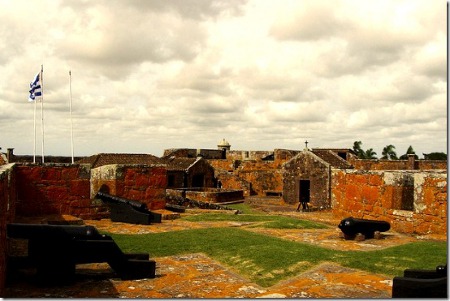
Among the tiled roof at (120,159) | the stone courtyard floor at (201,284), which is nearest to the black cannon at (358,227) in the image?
the stone courtyard floor at (201,284)

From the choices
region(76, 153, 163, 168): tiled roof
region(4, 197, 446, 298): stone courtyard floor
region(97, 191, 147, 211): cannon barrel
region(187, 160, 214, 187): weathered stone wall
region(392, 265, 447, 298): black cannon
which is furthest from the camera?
region(187, 160, 214, 187): weathered stone wall

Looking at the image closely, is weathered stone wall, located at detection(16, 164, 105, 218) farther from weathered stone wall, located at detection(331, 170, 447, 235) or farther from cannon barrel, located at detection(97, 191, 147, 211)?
weathered stone wall, located at detection(331, 170, 447, 235)

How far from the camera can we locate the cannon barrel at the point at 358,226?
9.64 meters

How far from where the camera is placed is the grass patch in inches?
264

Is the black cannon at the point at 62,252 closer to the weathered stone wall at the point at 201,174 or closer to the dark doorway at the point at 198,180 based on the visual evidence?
the weathered stone wall at the point at 201,174

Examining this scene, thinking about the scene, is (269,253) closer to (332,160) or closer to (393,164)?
(332,160)

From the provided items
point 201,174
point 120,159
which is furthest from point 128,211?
point 120,159

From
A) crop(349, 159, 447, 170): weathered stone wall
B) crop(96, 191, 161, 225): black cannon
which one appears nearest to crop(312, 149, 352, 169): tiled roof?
crop(349, 159, 447, 170): weathered stone wall

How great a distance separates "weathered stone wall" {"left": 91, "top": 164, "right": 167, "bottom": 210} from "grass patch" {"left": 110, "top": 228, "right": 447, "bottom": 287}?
365 centimetres

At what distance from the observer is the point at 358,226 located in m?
9.74

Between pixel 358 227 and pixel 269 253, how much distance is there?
3.10 meters

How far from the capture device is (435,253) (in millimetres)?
7855

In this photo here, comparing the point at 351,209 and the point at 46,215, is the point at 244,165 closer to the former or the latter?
the point at 351,209

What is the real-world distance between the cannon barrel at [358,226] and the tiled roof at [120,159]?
26703mm
